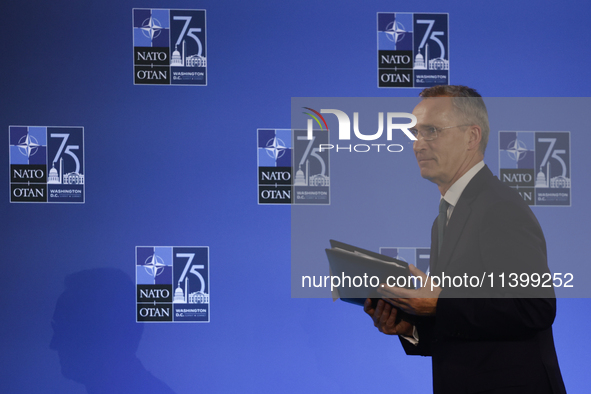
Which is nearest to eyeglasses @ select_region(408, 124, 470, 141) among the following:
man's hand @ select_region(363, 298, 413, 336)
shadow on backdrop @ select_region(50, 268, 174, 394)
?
man's hand @ select_region(363, 298, 413, 336)

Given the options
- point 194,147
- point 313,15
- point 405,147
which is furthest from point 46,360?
A: point 313,15

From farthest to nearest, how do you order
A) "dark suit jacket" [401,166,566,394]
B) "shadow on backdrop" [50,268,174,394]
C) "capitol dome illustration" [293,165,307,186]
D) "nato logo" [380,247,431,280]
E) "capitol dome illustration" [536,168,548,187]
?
1. "shadow on backdrop" [50,268,174,394]
2. "capitol dome illustration" [293,165,307,186]
3. "capitol dome illustration" [536,168,548,187]
4. "nato logo" [380,247,431,280]
5. "dark suit jacket" [401,166,566,394]

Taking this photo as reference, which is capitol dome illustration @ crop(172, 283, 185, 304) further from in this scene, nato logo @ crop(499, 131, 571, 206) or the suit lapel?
nato logo @ crop(499, 131, 571, 206)

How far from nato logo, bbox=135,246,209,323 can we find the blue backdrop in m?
0.04

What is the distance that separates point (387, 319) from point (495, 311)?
29 centimetres

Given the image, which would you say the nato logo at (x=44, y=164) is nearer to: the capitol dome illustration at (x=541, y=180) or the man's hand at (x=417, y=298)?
the man's hand at (x=417, y=298)

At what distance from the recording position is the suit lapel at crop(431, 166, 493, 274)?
1.15 metres

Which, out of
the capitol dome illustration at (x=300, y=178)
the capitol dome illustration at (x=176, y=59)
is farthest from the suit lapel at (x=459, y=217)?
the capitol dome illustration at (x=176, y=59)

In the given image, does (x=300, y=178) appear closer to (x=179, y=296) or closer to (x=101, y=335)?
(x=179, y=296)

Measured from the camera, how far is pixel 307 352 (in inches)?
75.5

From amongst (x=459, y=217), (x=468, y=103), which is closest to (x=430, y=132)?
(x=468, y=103)

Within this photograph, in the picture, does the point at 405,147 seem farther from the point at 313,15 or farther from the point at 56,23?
the point at 56,23

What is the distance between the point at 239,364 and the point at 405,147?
1.21 metres

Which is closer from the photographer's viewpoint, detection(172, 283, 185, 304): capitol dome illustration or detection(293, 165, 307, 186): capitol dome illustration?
detection(293, 165, 307, 186): capitol dome illustration
